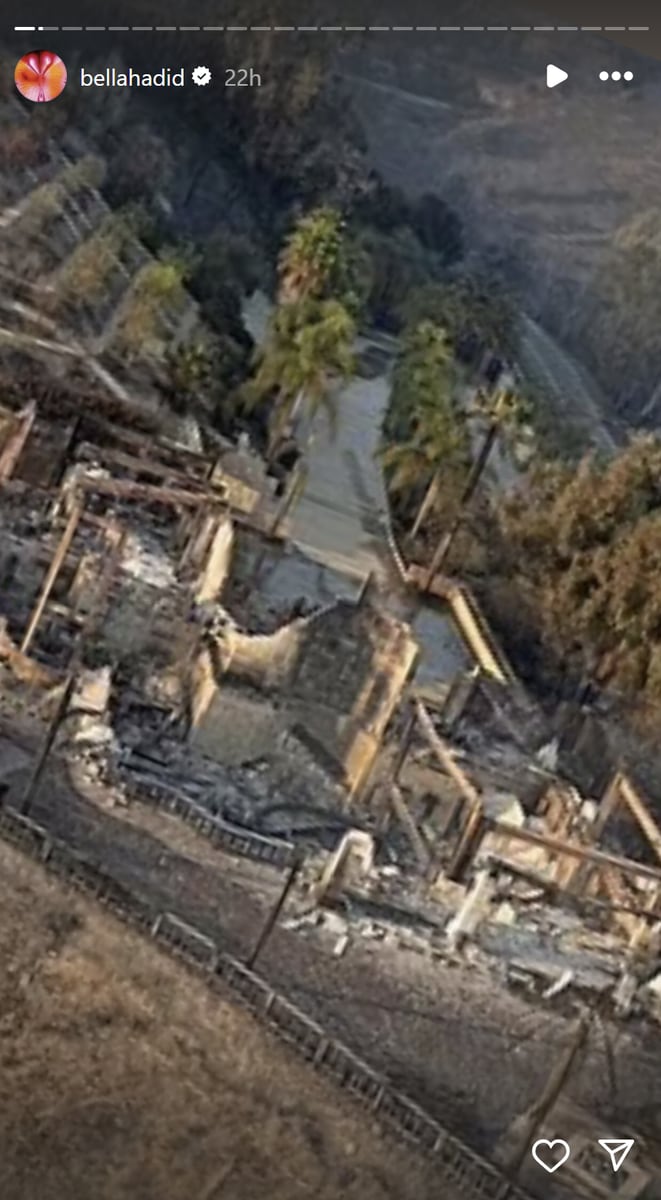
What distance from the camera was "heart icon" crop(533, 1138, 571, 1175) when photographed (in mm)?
7793

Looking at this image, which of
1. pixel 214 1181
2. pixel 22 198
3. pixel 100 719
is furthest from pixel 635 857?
pixel 22 198

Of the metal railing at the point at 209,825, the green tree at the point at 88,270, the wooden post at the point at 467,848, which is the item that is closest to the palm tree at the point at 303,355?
the green tree at the point at 88,270

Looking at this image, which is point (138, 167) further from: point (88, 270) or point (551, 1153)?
point (551, 1153)

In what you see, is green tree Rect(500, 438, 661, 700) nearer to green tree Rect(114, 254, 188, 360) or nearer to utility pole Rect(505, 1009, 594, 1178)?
green tree Rect(114, 254, 188, 360)

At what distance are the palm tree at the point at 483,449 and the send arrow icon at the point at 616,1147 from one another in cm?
1051

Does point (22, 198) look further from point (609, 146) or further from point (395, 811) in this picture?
point (609, 146)

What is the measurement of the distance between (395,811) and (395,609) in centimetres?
574

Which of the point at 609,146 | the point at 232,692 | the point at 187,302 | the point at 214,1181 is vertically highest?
the point at 609,146

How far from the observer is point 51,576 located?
39.1 feet

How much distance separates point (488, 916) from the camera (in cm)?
1054

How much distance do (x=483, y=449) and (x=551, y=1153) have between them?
36.5 ft

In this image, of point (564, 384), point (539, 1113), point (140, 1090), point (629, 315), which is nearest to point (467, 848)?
point (539, 1113)

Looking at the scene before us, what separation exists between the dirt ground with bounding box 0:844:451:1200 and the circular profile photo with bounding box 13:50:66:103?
16.6 ft

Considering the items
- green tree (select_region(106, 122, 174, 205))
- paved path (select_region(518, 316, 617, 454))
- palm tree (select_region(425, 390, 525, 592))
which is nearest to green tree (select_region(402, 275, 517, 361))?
paved path (select_region(518, 316, 617, 454))
